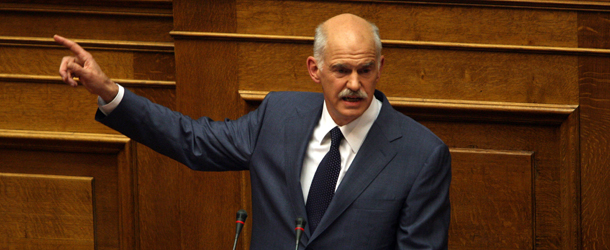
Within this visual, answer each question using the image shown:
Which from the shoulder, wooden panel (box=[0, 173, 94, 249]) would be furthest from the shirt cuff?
wooden panel (box=[0, 173, 94, 249])

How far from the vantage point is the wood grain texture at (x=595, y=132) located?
2291mm

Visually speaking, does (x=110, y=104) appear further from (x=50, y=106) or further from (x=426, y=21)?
(x=426, y=21)

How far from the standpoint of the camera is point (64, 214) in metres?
2.61

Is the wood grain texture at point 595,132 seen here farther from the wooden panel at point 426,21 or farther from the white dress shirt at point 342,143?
the white dress shirt at point 342,143

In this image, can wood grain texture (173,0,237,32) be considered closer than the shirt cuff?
No

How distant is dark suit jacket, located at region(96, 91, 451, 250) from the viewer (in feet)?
5.77

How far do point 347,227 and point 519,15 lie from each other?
3.13ft

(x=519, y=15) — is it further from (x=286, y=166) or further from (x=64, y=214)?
(x=64, y=214)

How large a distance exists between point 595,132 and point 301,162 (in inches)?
39.7

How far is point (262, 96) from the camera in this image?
94.6 inches

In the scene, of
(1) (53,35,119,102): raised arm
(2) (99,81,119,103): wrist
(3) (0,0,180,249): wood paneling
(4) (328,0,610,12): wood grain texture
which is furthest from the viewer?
(3) (0,0,180,249): wood paneling

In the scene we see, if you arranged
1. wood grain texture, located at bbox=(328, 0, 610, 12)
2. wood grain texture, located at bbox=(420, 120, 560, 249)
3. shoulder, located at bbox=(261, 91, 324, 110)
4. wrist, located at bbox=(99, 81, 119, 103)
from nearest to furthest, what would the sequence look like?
wrist, located at bbox=(99, 81, 119, 103) → shoulder, located at bbox=(261, 91, 324, 110) → wood grain texture, located at bbox=(328, 0, 610, 12) → wood grain texture, located at bbox=(420, 120, 560, 249)

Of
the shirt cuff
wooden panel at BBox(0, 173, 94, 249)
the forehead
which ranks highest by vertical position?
the forehead

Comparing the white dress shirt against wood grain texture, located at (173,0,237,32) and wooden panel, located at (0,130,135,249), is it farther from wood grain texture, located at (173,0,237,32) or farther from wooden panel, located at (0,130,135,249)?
wooden panel, located at (0,130,135,249)
